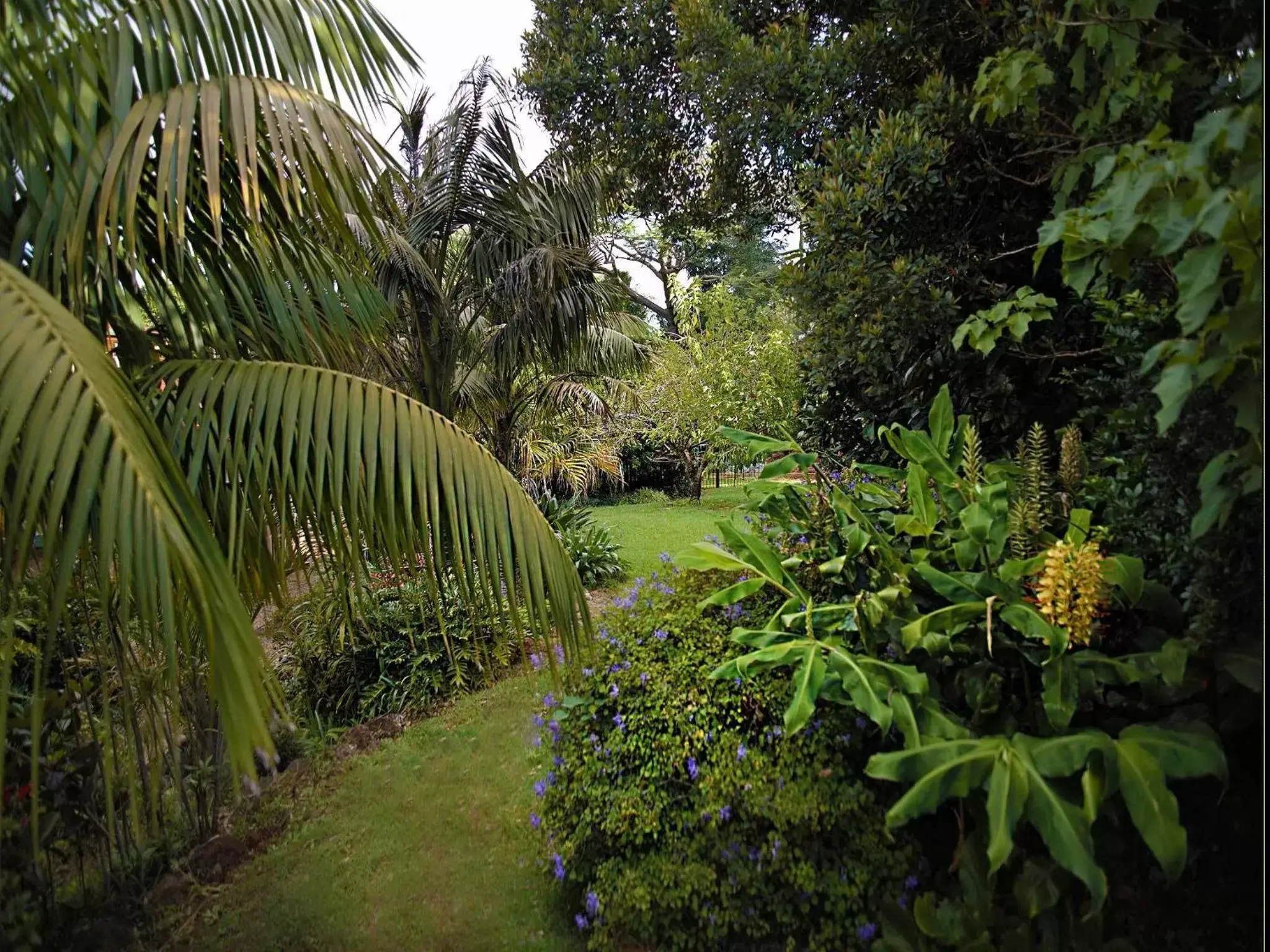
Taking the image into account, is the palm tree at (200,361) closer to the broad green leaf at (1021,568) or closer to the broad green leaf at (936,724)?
the broad green leaf at (936,724)

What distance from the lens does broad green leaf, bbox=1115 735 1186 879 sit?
1.36 meters

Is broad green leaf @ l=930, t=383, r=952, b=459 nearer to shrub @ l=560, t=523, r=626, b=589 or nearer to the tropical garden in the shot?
the tropical garden

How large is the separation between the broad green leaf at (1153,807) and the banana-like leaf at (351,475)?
1297mm

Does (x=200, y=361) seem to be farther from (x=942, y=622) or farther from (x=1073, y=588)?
(x=1073, y=588)

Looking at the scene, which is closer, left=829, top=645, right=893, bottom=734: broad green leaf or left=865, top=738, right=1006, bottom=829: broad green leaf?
left=865, top=738, right=1006, bottom=829: broad green leaf

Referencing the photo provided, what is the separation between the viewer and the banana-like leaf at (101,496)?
3.45 ft

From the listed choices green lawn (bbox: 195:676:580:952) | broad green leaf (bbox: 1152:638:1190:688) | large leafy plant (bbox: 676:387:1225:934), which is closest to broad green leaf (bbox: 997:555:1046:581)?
large leafy plant (bbox: 676:387:1225:934)

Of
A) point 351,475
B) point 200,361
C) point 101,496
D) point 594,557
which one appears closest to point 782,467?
point 351,475

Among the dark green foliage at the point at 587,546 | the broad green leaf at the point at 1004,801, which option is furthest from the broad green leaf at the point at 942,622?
the dark green foliage at the point at 587,546

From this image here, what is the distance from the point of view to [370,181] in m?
1.87

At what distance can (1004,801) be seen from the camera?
1.48 metres

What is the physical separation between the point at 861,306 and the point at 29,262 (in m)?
2.79

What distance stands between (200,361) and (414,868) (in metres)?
2.29

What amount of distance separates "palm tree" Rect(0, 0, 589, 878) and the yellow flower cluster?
1180 mm
